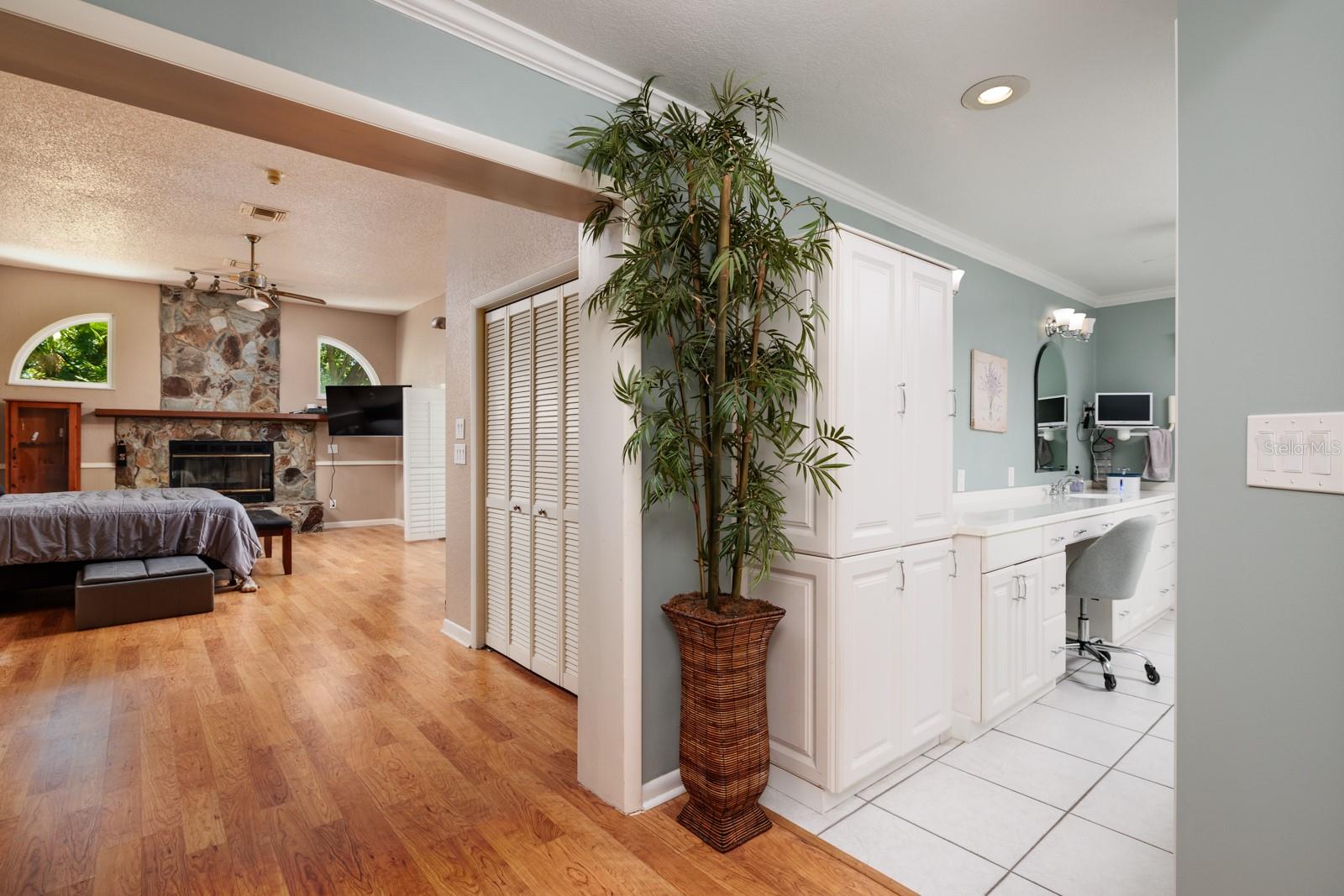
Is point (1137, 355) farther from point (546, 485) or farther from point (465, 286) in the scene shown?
point (465, 286)

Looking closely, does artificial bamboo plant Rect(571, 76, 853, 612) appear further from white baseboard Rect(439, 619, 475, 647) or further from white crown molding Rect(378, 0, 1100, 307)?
white baseboard Rect(439, 619, 475, 647)

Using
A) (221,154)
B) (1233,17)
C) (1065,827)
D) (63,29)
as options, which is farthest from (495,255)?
(1065,827)

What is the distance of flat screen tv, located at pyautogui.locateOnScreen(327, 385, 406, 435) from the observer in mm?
8359

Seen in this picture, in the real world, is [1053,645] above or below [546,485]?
below

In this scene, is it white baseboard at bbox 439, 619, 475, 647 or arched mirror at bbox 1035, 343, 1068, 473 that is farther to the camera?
arched mirror at bbox 1035, 343, 1068, 473

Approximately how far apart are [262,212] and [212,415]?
405 cm

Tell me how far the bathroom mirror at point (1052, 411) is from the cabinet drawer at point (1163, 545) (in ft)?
2.58

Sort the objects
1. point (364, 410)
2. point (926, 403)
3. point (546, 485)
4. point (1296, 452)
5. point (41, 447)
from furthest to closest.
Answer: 1. point (364, 410)
2. point (41, 447)
3. point (546, 485)
4. point (926, 403)
5. point (1296, 452)

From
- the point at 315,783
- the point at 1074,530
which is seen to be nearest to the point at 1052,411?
the point at 1074,530

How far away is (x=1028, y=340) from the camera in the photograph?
15.2 ft

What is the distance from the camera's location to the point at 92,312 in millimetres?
7145

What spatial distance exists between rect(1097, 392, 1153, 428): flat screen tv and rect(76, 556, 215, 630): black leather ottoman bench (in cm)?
697

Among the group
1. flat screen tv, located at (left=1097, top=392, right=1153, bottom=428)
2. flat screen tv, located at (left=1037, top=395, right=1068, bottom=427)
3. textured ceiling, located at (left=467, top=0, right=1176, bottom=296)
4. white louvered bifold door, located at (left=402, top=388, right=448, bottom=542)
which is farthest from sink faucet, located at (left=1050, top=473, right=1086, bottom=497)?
white louvered bifold door, located at (left=402, top=388, right=448, bottom=542)

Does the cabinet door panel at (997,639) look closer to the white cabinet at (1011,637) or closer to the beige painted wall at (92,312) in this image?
the white cabinet at (1011,637)
